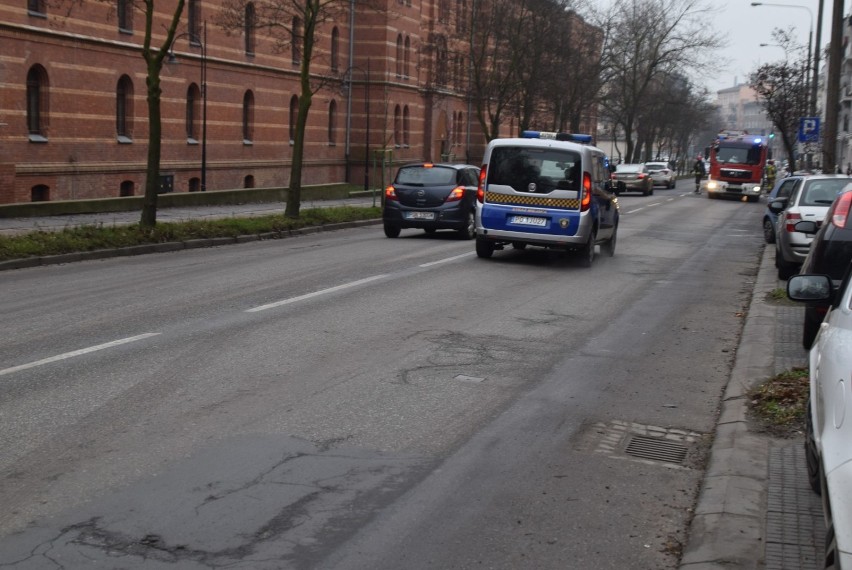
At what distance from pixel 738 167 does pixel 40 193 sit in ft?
114

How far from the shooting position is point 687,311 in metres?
13.6

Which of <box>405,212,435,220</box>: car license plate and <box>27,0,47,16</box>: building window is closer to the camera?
<box>405,212,435,220</box>: car license plate

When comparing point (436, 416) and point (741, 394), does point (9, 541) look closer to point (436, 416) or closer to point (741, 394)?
point (436, 416)

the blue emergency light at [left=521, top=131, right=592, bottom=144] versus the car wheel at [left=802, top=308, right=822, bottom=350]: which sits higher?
the blue emergency light at [left=521, top=131, right=592, bottom=144]

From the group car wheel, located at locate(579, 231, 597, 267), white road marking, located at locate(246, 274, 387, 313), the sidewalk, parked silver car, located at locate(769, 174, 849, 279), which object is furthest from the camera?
car wheel, located at locate(579, 231, 597, 267)

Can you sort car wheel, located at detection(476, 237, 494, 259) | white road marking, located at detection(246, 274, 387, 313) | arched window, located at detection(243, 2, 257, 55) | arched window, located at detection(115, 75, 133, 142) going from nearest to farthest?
white road marking, located at detection(246, 274, 387, 313), car wheel, located at detection(476, 237, 494, 259), arched window, located at detection(115, 75, 133, 142), arched window, located at detection(243, 2, 257, 55)

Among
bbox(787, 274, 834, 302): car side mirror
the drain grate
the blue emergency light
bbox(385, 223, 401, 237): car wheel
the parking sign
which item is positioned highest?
the parking sign

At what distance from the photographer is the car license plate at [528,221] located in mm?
17891

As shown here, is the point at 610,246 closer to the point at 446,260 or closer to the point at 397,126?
the point at 446,260

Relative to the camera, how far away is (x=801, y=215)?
17562 millimetres

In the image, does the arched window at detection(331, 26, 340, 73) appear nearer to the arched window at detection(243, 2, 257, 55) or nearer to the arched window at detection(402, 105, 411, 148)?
the arched window at detection(402, 105, 411, 148)

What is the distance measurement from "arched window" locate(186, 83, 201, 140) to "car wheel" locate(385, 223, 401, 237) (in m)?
18.7

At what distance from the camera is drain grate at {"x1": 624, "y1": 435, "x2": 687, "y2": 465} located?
6906mm

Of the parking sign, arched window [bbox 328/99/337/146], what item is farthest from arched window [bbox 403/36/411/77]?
the parking sign
